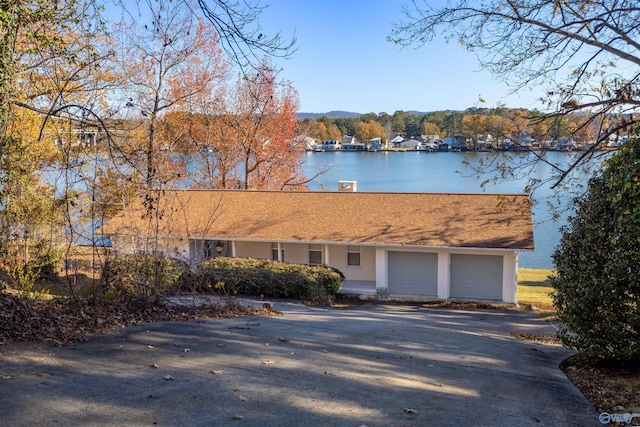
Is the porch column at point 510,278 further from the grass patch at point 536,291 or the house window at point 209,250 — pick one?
the house window at point 209,250

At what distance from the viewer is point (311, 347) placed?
900 cm

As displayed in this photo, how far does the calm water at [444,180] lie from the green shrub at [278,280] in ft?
22.5

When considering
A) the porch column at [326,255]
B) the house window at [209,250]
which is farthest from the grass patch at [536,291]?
the house window at [209,250]

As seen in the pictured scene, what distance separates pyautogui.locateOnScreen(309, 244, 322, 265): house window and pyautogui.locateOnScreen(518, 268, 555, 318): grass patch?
29.2 feet

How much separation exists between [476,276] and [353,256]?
539 centimetres

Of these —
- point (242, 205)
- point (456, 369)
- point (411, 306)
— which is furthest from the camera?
point (242, 205)

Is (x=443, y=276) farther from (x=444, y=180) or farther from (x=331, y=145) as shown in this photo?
(x=331, y=145)

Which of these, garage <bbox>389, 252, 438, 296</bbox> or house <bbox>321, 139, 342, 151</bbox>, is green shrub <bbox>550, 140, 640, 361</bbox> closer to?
garage <bbox>389, 252, 438, 296</bbox>

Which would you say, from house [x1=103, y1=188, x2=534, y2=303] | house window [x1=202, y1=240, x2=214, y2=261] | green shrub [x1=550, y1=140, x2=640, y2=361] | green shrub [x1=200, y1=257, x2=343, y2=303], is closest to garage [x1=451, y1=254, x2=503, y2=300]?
house [x1=103, y1=188, x2=534, y2=303]

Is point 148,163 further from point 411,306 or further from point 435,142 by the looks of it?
point 435,142

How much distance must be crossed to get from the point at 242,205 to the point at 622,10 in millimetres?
18735

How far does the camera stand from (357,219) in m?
23.8

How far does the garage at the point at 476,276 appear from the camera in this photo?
2152 centimetres

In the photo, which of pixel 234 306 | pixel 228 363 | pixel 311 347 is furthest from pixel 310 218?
pixel 228 363
